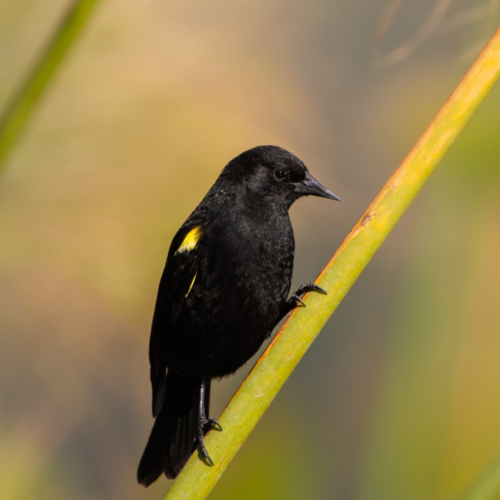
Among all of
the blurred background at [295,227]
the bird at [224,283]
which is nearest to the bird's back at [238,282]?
the bird at [224,283]

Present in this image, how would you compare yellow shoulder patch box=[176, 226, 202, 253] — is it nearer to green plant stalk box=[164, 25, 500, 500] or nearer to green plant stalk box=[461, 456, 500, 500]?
green plant stalk box=[164, 25, 500, 500]

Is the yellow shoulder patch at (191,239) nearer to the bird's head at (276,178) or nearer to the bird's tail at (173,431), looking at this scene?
the bird's head at (276,178)

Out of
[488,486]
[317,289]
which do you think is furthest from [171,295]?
[488,486]

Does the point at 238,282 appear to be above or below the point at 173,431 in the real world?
above

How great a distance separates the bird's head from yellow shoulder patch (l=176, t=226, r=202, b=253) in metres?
0.21

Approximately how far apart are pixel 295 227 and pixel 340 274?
1.32m

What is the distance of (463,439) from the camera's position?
67.9 inches

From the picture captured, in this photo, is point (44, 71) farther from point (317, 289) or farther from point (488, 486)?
point (488, 486)

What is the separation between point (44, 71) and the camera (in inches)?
42.1

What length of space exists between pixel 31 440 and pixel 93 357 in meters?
0.33

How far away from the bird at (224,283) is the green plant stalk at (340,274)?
668 millimetres

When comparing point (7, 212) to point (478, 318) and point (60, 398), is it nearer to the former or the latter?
point (60, 398)

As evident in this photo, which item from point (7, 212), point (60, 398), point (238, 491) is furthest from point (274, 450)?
point (7, 212)

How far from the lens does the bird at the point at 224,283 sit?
1893 millimetres
